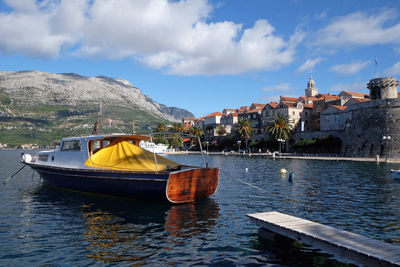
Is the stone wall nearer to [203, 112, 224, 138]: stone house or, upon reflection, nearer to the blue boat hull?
the blue boat hull

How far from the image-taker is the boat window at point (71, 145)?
2438 cm

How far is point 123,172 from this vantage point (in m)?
19.6

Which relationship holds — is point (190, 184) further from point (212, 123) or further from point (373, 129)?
point (212, 123)

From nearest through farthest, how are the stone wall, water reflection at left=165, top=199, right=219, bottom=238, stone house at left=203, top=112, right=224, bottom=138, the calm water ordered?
the calm water < water reflection at left=165, top=199, right=219, bottom=238 < the stone wall < stone house at left=203, top=112, right=224, bottom=138

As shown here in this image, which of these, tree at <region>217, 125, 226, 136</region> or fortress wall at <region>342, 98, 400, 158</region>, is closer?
fortress wall at <region>342, 98, 400, 158</region>

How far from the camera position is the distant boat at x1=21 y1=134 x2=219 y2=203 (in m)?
18.4

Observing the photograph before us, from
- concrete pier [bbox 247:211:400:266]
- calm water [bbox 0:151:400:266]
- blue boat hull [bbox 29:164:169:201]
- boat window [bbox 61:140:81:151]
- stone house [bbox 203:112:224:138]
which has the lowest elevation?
calm water [bbox 0:151:400:266]

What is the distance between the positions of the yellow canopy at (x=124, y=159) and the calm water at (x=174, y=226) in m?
2.37

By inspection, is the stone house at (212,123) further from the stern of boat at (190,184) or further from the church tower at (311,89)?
the stern of boat at (190,184)

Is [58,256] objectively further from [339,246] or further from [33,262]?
[339,246]

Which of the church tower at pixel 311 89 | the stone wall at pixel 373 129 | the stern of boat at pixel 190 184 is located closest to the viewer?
the stern of boat at pixel 190 184

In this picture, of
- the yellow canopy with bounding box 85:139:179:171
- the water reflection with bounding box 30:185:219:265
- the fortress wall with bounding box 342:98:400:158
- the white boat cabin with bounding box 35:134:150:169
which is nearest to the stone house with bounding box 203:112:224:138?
the fortress wall with bounding box 342:98:400:158

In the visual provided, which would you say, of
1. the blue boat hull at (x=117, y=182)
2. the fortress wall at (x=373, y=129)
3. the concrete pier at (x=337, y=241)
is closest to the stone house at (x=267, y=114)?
the fortress wall at (x=373, y=129)

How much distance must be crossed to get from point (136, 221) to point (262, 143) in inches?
3645
